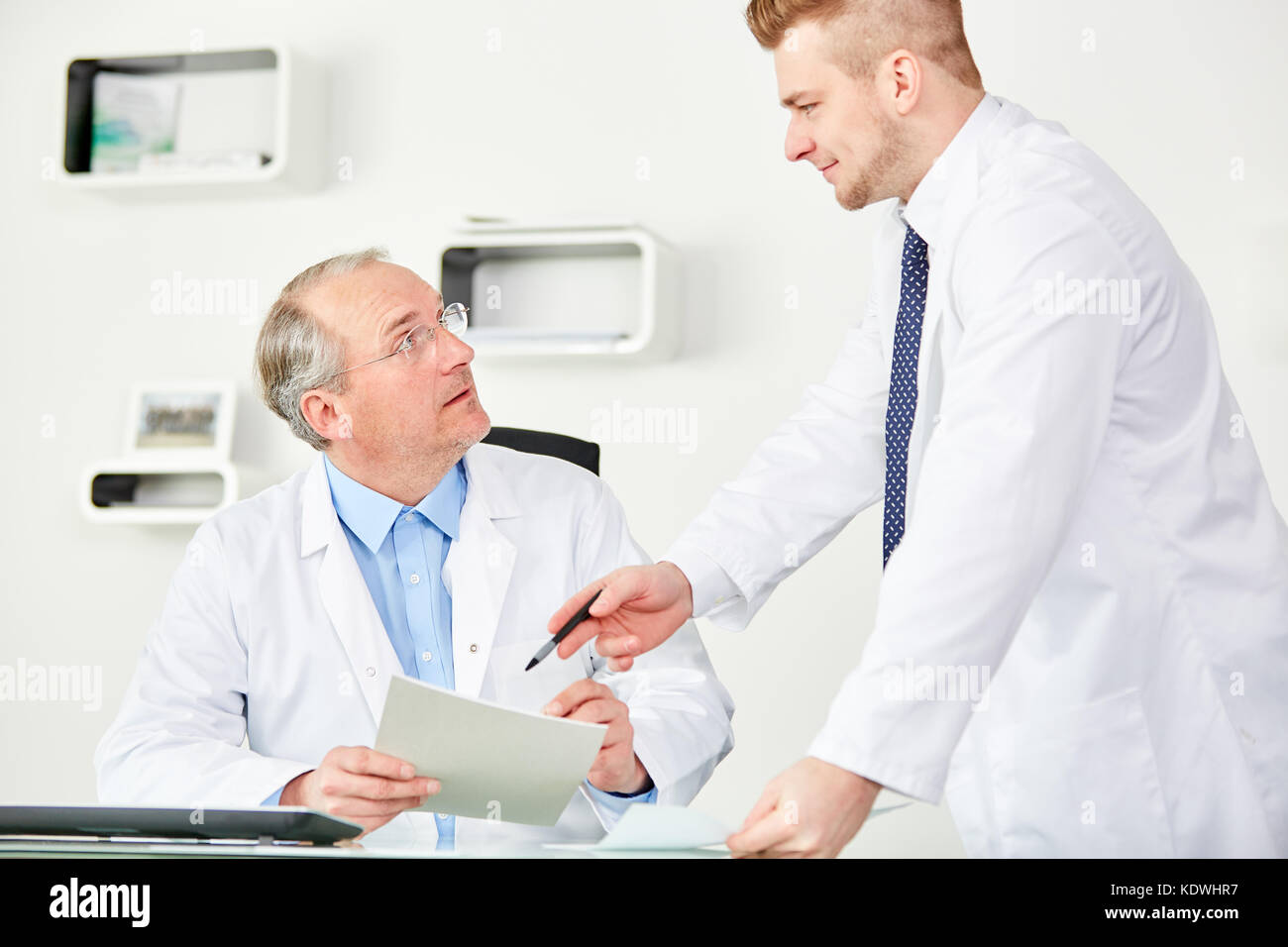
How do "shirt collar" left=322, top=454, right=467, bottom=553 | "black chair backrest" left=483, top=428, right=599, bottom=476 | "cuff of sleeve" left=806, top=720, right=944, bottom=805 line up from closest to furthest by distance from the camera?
"cuff of sleeve" left=806, top=720, right=944, bottom=805, "shirt collar" left=322, top=454, right=467, bottom=553, "black chair backrest" left=483, top=428, right=599, bottom=476

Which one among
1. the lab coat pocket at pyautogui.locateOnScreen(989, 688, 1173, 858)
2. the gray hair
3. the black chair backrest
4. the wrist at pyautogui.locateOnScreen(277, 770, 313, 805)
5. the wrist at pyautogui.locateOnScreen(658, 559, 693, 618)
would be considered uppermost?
the gray hair

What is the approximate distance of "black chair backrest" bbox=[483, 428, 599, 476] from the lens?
7.43 feet

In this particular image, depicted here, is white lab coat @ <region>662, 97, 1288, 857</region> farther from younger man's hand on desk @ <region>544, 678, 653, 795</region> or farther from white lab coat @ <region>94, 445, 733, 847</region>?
white lab coat @ <region>94, 445, 733, 847</region>

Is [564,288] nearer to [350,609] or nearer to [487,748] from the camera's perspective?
[350,609]

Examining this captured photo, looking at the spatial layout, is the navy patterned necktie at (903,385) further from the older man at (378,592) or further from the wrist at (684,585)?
the older man at (378,592)

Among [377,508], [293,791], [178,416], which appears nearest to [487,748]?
[293,791]

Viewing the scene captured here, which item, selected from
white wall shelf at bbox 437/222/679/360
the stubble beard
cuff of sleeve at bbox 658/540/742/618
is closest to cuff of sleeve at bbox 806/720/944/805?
cuff of sleeve at bbox 658/540/742/618

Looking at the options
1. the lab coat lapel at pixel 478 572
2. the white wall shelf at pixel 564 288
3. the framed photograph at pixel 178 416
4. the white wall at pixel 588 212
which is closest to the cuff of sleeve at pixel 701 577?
the lab coat lapel at pixel 478 572

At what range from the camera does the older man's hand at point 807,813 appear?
0.94 metres

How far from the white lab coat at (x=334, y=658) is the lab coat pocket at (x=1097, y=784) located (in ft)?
1.67

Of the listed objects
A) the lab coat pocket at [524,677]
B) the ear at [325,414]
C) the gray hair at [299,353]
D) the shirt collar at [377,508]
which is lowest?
the lab coat pocket at [524,677]

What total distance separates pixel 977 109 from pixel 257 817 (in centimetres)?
→ 114

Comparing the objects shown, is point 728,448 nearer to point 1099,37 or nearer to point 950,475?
point 1099,37
